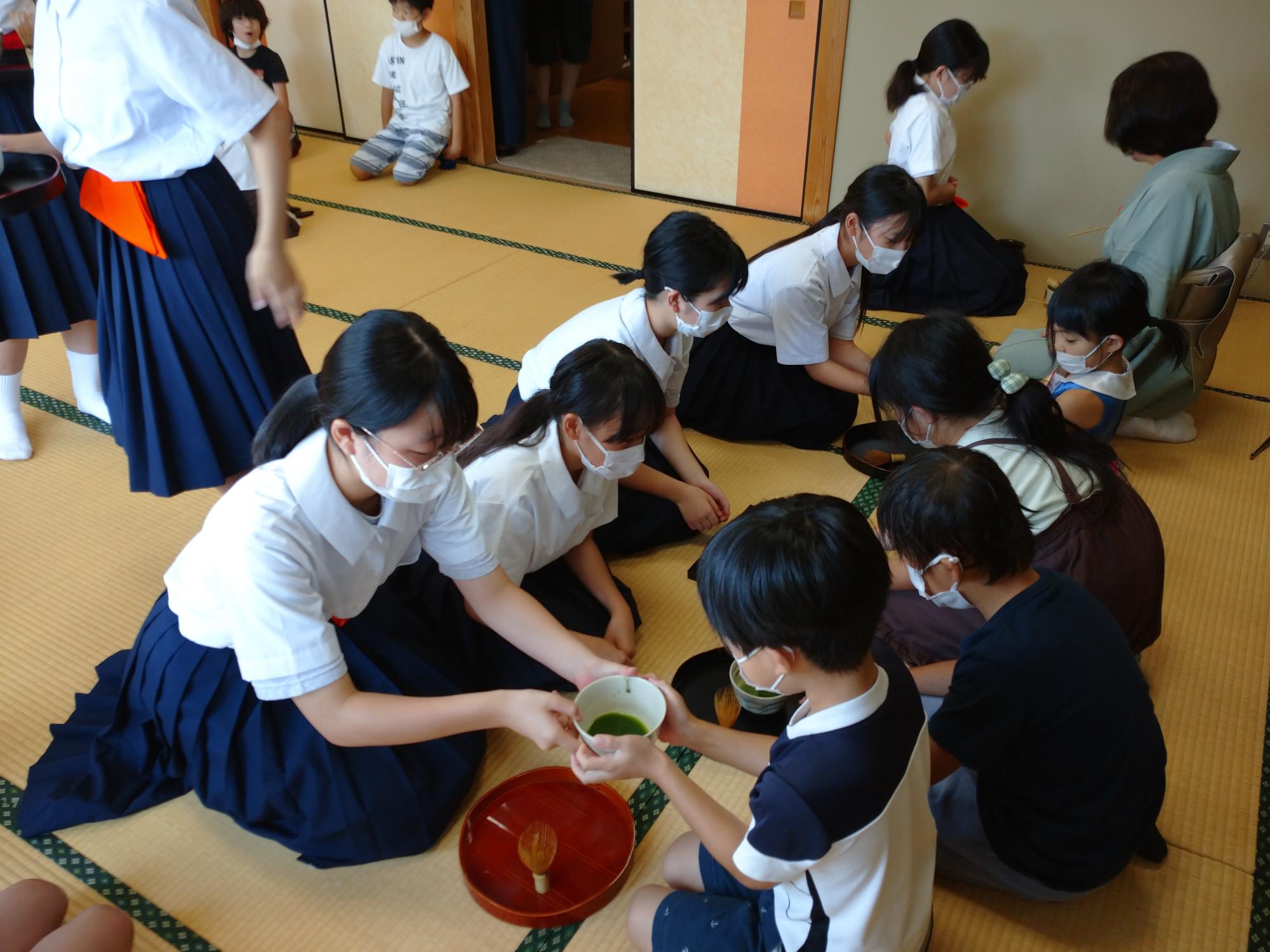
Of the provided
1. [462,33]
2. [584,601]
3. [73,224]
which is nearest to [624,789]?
[584,601]

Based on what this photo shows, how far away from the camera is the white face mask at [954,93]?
317 centimetres

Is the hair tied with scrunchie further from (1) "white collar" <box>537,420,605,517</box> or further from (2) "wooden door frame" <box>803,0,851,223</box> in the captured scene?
(2) "wooden door frame" <box>803,0,851,223</box>

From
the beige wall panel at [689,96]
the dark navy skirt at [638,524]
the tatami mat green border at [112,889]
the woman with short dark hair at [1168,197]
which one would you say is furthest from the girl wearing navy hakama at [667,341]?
the beige wall panel at [689,96]

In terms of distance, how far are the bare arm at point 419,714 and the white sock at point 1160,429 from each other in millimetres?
2098

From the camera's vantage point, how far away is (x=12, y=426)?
2.40 meters

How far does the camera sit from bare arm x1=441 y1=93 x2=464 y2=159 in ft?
15.0

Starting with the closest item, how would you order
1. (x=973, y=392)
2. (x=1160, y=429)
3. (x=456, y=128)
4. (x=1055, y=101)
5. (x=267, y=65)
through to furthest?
(x=973, y=392) < (x=1160, y=429) < (x=1055, y=101) < (x=267, y=65) < (x=456, y=128)

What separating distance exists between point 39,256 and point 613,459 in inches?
62.5

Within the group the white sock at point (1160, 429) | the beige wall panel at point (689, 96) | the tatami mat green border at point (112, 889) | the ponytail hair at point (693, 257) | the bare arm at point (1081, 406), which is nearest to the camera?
the tatami mat green border at point (112, 889)

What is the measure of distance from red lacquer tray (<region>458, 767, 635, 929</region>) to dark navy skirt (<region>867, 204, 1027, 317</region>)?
7.72ft

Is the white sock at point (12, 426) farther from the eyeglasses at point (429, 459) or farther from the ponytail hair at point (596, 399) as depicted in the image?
the eyeglasses at point (429, 459)

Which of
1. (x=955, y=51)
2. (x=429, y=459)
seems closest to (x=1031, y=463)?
(x=429, y=459)

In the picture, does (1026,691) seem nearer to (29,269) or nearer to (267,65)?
(29,269)

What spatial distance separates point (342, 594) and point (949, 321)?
110 centimetres
